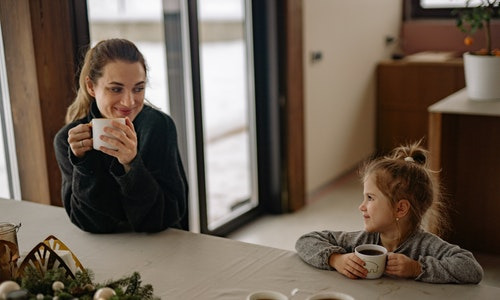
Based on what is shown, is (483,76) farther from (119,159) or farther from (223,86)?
(119,159)

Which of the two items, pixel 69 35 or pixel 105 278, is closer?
pixel 105 278

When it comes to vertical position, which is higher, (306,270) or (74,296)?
(74,296)

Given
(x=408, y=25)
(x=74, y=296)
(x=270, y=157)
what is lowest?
(x=270, y=157)

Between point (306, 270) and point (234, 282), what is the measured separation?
19 cm

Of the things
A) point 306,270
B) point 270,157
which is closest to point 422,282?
point 306,270

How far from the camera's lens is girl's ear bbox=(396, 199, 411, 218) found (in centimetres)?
170

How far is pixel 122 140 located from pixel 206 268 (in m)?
0.41

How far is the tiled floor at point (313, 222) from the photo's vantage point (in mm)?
3727

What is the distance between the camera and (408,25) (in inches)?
221

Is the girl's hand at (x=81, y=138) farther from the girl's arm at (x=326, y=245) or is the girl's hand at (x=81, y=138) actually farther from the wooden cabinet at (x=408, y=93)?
the wooden cabinet at (x=408, y=93)

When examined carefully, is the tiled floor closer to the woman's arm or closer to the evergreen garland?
the woman's arm

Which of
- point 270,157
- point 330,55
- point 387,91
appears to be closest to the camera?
point 270,157

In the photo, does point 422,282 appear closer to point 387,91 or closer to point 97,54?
point 97,54

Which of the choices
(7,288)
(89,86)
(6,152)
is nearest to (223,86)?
(6,152)
